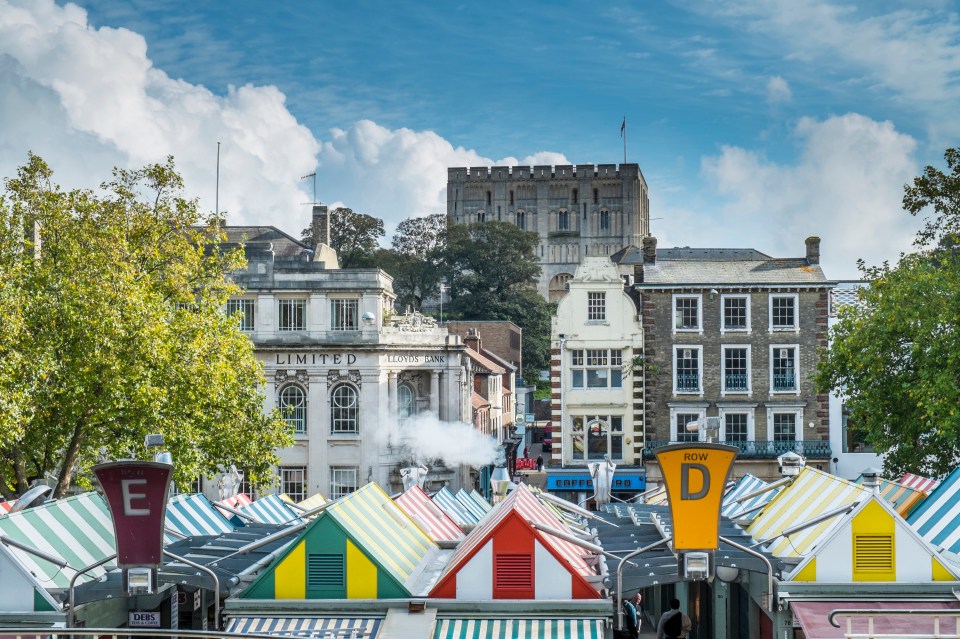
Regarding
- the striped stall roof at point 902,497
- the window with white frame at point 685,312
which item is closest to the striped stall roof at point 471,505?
the striped stall roof at point 902,497

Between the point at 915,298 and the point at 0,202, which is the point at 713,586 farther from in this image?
the point at 0,202

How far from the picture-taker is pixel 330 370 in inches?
1841

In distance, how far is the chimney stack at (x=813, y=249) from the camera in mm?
47250

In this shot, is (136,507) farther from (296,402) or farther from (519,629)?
(296,402)

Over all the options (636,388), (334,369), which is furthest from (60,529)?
(636,388)

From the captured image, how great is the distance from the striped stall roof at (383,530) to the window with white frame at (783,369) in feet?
98.8

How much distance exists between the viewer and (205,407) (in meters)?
31.4

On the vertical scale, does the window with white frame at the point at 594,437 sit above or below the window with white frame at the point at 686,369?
below

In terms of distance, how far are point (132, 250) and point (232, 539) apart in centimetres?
1588

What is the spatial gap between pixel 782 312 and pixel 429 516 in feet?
93.7

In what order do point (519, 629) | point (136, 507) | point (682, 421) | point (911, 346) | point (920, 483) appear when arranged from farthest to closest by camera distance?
point (682, 421) → point (911, 346) → point (920, 483) → point (519, 629) → point (136, 507)

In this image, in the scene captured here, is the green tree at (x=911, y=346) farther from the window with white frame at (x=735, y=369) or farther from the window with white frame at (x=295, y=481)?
the window with white frame at (x=295, y=481)

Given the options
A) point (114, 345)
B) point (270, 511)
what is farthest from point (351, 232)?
point (270, 511)

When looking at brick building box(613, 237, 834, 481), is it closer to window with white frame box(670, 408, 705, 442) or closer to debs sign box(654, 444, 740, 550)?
window with white frame box(670, 408, 705, 442)
